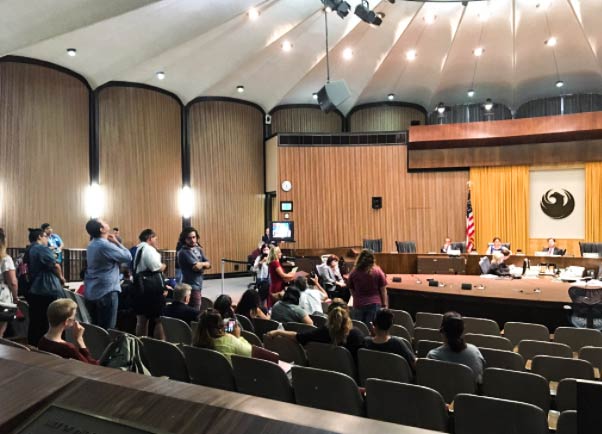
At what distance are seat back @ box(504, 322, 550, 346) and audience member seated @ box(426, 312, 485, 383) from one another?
4.88 ft

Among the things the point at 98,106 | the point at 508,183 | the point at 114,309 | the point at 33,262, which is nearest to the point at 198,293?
the point at 114,309

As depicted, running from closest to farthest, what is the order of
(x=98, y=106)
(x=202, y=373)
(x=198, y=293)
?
(x=202, y=373) → (x=198, y=293) → (x=98, y=106)

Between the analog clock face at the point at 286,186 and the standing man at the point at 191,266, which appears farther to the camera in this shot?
the analog clock face at the point at 286,186

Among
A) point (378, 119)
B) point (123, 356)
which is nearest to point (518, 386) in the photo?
point (123, 356)

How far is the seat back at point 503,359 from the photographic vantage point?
3066 millimetres

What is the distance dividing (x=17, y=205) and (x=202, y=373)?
8.12 m

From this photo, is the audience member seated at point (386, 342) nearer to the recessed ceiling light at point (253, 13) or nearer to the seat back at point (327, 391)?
the seat back at point (327, 391)

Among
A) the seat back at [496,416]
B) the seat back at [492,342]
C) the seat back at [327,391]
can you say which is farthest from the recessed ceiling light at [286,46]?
the seat back at [496,416]

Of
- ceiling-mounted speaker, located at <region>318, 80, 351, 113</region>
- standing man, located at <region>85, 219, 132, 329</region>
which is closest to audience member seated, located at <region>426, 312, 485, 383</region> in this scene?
standing man, located at <region>85, 219, 132, 329</region>

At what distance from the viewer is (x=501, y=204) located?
12.6 m

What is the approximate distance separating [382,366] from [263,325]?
154 cm

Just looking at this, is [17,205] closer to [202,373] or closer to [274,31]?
[274,31]

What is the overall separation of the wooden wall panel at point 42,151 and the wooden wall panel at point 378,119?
26.2ft

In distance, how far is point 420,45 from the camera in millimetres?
11273
